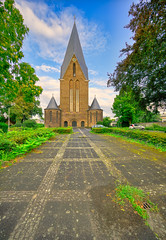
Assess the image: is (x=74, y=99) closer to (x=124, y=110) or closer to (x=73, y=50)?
(x=124, y=110)

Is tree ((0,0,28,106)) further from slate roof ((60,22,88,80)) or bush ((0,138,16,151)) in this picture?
slate roof ((60,22,88,80))

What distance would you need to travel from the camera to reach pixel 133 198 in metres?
1.83

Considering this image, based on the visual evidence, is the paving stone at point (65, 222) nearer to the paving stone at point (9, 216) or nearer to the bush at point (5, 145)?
the paving stone at point (9, 216)

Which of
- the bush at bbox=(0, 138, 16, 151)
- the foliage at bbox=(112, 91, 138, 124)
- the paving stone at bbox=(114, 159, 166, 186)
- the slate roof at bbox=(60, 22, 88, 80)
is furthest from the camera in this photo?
the slate roof at bbox=(60, 22, 88, 80)

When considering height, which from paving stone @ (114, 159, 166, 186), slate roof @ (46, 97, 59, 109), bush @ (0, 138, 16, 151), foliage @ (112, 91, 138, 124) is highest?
slate roof @ (46, 97, 59, 109)

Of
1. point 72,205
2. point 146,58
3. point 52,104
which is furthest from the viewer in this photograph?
point 52,104

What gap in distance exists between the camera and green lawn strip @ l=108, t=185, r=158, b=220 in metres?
1.60

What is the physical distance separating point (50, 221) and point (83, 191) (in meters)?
0.81

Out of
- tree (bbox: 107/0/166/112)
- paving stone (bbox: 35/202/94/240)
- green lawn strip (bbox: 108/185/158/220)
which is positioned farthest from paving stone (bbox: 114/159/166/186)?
tree (bbox: 107/0/166/112)

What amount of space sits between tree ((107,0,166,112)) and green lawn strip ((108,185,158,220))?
592 cm

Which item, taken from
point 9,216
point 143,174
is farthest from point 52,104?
point 9,216

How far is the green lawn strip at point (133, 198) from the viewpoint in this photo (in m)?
1.60

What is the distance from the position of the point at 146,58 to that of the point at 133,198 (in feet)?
22.4

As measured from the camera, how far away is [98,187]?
2.18 metres
